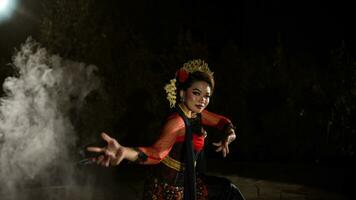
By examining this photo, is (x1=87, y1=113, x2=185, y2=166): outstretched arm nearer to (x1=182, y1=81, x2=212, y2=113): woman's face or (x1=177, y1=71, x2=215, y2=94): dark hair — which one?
(x1=182, y1=81, x2=212, y2=113): woman's face

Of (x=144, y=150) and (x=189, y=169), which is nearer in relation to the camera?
(x=144, y=150)

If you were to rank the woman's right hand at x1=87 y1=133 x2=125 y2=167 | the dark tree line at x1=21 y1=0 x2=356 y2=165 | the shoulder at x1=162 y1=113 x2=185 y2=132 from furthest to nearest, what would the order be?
the dark tree line at x1=21 y1=0 x2=356 y2=165, the shoulder at x1=162 y1=113 x2=185 y2=132, the woman's right hand at x1=87 y1=133 x2=125 y2=167

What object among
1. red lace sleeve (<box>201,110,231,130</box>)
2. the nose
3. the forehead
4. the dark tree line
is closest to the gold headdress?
the forehead

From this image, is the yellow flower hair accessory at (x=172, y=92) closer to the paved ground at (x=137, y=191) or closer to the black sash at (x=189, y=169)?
the black sash at (x=189, y=169)

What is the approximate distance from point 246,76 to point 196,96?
8.08 metres

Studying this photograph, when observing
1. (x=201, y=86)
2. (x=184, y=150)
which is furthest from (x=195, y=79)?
(x=184, y=150)

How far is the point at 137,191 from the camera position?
25.5 ft

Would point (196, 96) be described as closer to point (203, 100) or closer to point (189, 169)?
point (203, 100)

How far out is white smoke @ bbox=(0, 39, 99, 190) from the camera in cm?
950

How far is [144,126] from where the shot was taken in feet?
41.0

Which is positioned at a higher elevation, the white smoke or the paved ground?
the white smoke

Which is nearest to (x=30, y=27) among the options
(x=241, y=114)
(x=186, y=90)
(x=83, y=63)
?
(x=83, y=63)

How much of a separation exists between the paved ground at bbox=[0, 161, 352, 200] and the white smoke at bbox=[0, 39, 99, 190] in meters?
1.10

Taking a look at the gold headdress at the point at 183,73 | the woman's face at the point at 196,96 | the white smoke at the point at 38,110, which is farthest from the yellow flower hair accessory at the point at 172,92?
the white smoke at the point at 38,110
